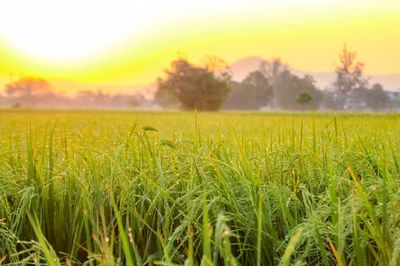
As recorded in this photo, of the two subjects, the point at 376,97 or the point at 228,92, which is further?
the point at 376,97

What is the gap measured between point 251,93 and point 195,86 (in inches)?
1611

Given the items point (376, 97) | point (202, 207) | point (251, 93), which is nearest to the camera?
point (202, 207)

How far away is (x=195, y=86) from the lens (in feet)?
234

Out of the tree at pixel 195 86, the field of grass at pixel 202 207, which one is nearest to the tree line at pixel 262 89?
the tree at pixel 195 86

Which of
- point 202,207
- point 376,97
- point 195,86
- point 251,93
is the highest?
point 195,86

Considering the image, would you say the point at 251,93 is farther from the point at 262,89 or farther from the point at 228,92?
the point at 228,92

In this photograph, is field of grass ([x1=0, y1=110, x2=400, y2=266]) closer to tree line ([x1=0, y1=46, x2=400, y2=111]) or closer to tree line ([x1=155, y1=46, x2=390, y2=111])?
tree line ([x1=0, y1=46, x2=400, y2=111])

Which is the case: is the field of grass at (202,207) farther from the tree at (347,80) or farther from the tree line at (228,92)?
the tree at (347,80)

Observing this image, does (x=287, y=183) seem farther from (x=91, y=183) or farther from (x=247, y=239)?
(x=91, y=183)

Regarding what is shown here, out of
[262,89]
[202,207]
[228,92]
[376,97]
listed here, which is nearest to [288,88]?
[262,89]

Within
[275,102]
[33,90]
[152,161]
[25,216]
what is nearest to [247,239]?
[152,161]

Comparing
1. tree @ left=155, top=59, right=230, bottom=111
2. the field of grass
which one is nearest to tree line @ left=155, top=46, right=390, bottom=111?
tree @ left=155, top=59, right=230, bottom=111

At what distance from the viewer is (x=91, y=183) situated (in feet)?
8.94

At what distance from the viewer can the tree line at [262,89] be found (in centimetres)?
7144
